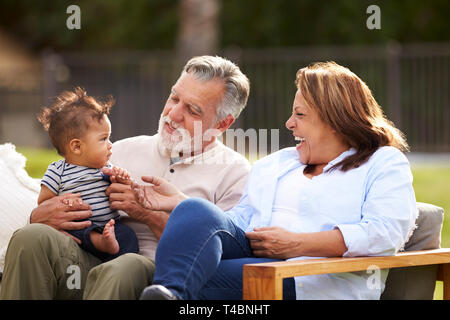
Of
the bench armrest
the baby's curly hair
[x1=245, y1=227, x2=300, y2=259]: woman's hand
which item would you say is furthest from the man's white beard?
the bench armrest

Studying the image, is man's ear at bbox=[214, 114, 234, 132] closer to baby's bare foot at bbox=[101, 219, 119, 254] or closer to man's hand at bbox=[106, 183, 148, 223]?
man's hand at bbox=[106, 183, 148, 223]

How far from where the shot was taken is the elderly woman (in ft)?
9.71

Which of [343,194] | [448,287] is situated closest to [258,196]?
[343,194]

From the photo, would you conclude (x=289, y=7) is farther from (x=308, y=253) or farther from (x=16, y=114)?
(x=308, y=253)

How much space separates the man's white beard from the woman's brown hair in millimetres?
672

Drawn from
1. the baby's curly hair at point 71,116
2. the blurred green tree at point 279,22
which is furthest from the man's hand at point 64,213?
the blurred green tree at point 279,22

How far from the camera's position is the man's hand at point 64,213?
334cm

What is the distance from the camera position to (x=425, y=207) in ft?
11.3

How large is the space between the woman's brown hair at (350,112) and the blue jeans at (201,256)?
572mm

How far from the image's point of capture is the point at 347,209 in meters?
3.21

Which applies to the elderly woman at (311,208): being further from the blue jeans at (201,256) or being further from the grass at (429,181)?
the grass at (429,181)

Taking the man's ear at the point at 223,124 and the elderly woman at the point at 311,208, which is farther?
the man's ear at the point at 223,124
